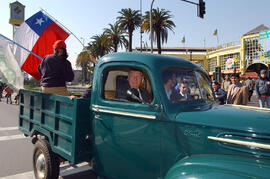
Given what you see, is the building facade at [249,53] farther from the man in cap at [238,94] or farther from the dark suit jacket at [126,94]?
the dark suit jacket at [126,94]

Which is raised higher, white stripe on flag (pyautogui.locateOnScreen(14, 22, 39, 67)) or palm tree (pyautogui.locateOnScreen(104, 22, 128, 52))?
palm tree (pyautogui.locateOnScreen(104, 22, 128, 52))

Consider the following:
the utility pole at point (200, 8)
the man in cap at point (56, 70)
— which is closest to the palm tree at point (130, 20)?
the utility pole at point (200, 8)

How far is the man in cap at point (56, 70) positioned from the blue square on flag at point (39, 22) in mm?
1640

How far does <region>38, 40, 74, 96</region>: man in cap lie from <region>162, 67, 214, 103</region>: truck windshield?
2021mm

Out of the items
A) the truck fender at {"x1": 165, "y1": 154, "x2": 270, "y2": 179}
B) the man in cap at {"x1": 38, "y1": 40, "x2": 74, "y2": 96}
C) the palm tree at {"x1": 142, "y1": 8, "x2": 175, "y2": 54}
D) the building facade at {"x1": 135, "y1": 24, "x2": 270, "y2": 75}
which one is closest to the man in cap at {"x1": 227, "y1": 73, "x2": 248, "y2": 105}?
the man in cap at {"x1": 38, "y1": 40, "x2": 74, "y2": 96}

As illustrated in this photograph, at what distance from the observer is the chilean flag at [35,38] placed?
4.86 metres

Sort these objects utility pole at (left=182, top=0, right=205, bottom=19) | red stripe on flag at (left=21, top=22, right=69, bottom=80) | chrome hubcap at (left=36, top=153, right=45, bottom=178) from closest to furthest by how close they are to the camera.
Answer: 1. chrome hubcap at (left=36, top=153, right=45, bottom=178)
2. red stripe on flag at (left=21, top=22, right=69, bottom=80)
3. utility pole at (left=182, top=0, right=205, bottom=19)

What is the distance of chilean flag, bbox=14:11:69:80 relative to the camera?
4.86m

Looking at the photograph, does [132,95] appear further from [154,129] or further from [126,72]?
[154,129]

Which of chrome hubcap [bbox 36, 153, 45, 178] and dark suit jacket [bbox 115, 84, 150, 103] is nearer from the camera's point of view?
dark suit jacket [bbox 115, 84, 150, 103]

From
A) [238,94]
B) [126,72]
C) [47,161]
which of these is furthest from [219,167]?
[238,94]

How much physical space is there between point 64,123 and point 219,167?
2.04 metres

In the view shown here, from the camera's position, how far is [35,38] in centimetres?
503

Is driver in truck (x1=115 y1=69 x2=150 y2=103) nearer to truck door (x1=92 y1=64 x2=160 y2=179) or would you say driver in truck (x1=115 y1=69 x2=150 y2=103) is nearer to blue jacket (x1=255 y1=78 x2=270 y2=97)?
truck door (x1=92 y1=64 x2=160 y2=179)
